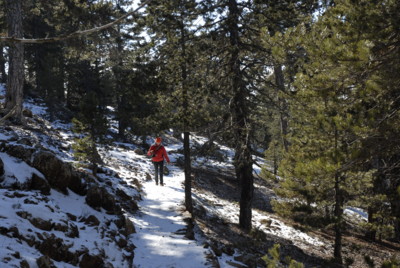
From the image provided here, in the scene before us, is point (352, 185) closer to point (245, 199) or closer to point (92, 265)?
point (245, 199)

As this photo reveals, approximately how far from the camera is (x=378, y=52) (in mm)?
4598

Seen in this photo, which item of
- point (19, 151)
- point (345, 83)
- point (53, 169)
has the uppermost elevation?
point (345, 83)

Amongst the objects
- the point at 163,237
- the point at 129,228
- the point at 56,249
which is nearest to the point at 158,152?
the point at 129,228

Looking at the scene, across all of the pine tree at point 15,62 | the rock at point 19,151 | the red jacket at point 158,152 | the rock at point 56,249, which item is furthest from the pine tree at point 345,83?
the pine tree at point 15,62

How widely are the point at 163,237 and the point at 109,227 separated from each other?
1578mm

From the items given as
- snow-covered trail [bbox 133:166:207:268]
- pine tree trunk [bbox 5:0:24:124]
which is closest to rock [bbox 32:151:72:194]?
snow-covered trail [bbox 133:166:207:268]

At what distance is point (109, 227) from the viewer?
7.28 metres

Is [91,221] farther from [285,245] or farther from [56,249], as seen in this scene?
[285,245]

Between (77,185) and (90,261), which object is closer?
(90,261)

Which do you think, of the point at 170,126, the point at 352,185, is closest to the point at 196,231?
the point at 170,126

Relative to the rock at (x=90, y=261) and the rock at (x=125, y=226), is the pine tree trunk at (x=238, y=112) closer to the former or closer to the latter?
the rock at (x=125, y=226)

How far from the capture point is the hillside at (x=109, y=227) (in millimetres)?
5250

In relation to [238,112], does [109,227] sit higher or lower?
lower

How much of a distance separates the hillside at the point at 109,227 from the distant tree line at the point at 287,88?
53.0 inches
